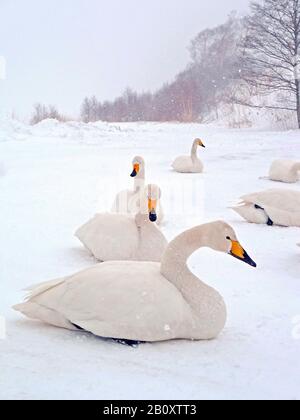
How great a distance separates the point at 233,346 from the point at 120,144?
11.9 m

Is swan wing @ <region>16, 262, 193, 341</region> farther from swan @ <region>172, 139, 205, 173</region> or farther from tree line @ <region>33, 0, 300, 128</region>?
tree line @ <region>33, 0, 300, 128</region>

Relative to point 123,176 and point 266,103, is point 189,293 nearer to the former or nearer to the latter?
point 123,176

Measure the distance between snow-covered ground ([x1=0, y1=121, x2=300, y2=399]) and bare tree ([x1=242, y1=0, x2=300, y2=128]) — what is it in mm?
8320

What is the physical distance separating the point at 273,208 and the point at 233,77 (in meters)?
13.9

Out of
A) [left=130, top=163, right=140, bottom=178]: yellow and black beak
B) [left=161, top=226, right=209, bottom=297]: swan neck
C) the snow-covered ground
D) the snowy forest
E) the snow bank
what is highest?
the snowy forest

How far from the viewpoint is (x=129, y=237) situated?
388cm

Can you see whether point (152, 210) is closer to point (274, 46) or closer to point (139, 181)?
point (139, 181)

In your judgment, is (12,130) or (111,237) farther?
(12,130)

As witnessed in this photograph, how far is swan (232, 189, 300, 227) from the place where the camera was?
5352 mm

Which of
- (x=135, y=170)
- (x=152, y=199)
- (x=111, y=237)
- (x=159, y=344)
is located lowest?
(x=159, y=344)

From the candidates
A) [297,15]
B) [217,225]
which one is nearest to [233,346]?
[217,225]

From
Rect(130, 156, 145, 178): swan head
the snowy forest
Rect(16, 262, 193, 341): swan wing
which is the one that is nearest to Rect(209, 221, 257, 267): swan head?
Rect(16, 262, 193, 341): swan wing

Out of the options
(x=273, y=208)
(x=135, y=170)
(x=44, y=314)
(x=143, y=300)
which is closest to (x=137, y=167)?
(x=135, y=170)
